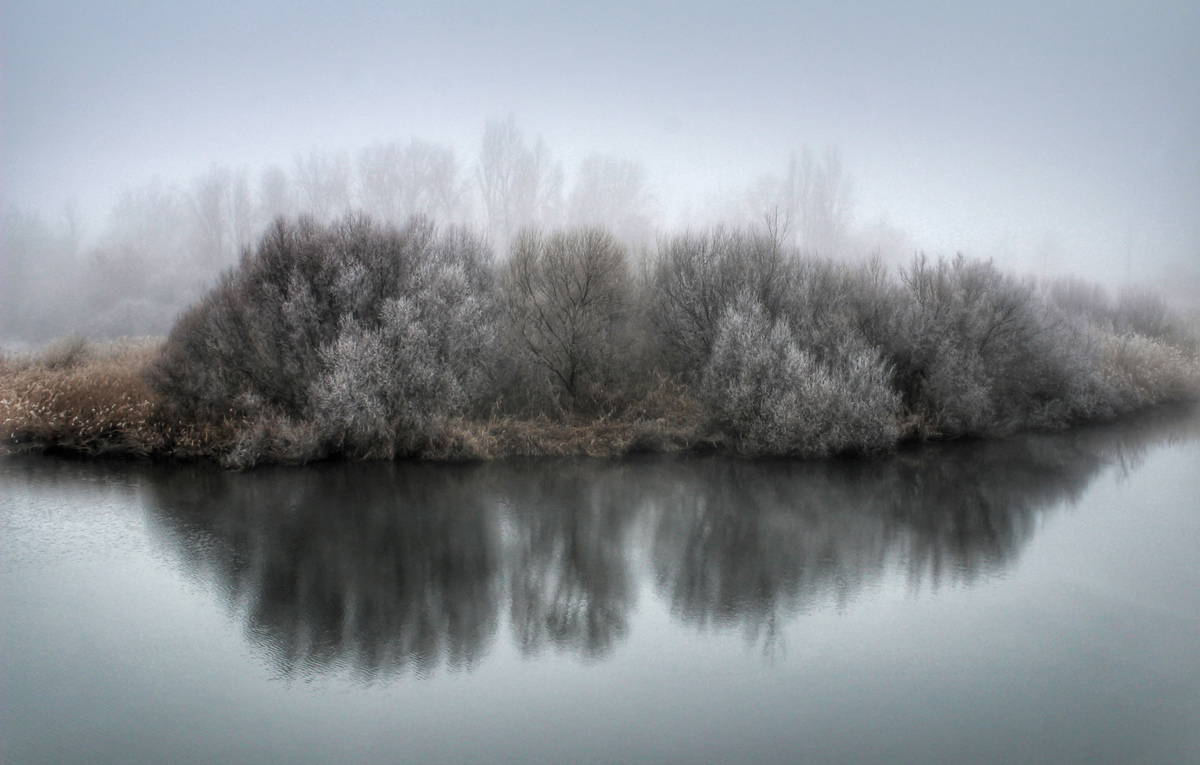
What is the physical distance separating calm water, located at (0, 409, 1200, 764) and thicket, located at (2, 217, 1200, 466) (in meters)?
2.00

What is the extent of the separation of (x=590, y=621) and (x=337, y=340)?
10033 millimetres

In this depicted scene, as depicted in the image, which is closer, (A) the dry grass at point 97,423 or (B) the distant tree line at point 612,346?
(A) the dry grass at point 97,423

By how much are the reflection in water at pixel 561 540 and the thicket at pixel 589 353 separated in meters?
1.13

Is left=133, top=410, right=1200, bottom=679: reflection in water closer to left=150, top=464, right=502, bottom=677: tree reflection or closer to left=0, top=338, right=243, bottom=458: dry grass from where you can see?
left=150, top=464, right=502, bottom=677: tree reflection

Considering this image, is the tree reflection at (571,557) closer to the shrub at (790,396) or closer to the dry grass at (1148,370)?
the shrub at (790,396)

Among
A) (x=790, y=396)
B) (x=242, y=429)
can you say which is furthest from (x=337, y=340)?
(x=790, y=396)

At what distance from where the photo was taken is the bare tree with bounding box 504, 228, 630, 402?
60.0ft

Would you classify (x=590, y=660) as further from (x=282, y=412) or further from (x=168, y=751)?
(x=282, y=412)

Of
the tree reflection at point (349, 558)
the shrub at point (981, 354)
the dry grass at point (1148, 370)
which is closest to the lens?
the tree reflection at point (349, 558)

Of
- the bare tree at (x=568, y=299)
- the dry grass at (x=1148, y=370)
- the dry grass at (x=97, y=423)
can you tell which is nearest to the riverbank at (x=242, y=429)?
the dry grass at (x=97, y=423)

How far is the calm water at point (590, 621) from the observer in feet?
18.1

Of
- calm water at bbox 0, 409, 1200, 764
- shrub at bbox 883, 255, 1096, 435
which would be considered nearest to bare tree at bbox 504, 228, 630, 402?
calm water at bbox 0, 409, 1200, 764

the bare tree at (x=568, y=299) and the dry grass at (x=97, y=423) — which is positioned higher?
the bare tree at (x=568, y=299)

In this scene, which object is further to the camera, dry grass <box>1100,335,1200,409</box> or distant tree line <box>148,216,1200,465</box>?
dry grass <box>1100,335,1200,409</box>
